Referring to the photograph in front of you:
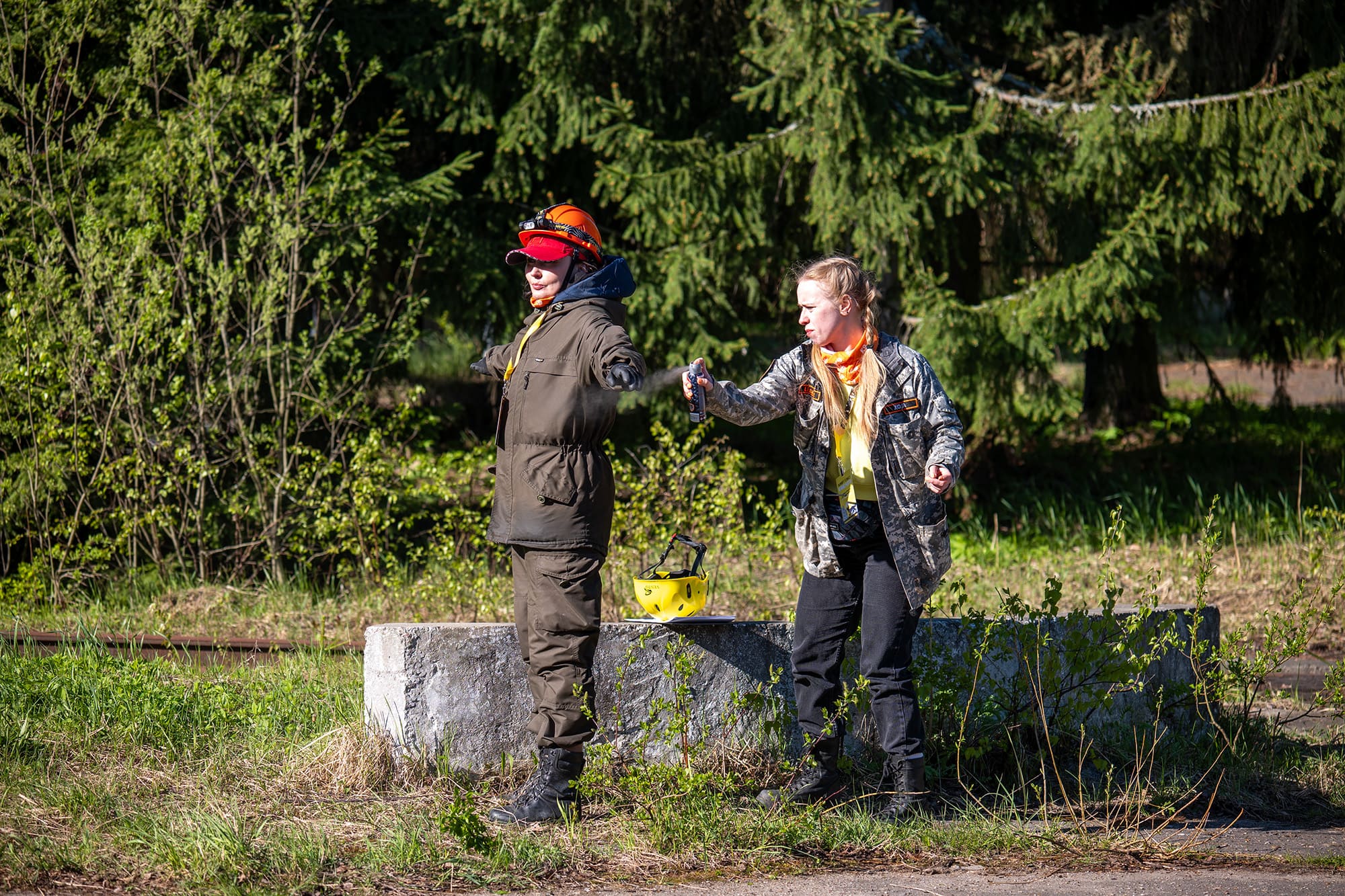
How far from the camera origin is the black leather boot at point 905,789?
377 cm

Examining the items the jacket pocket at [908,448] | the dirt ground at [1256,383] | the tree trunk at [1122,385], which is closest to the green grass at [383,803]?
the jacket pocket at [908,448]

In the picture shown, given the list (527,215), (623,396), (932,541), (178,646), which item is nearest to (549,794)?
(932,541)

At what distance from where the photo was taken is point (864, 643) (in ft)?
12.5

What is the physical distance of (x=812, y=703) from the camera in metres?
3.92

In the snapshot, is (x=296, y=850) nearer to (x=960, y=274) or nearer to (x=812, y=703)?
(x=812, y=703)

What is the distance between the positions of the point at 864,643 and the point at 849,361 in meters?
0.94

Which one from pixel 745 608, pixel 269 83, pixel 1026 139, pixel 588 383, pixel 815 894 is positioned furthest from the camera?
pixel 1026 139

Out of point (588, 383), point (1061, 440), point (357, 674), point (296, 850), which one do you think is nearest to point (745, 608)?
point (357, 674)

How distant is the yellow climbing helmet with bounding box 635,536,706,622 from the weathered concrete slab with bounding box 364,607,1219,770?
121 mm

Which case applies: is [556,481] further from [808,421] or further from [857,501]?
[857,501]

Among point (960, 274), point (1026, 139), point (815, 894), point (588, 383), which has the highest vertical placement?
Answer: point (1026, 139)

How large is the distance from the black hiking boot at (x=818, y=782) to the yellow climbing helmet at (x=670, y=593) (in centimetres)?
65

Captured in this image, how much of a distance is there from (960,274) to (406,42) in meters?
4.70

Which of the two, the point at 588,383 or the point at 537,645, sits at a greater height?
the point at 588,383
